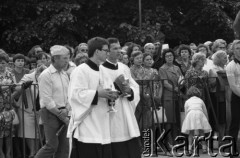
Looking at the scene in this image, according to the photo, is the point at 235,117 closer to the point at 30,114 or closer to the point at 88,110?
the point at 88,110

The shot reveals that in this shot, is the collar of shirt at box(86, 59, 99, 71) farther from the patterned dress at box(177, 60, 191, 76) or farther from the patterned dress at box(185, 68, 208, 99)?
the patterned dress at box(177, 60, 191, 76)

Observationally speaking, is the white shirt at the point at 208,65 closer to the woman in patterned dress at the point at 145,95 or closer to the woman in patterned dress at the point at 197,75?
the woman in patterned dress at the point at 197,75

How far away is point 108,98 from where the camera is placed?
9219 mm

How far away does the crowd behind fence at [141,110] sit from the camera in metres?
12.2

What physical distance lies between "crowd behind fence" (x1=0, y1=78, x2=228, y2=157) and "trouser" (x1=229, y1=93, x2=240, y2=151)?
106 cm

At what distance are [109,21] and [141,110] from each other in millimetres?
11433

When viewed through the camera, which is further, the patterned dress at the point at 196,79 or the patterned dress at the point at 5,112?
the patterned dress at the point at 196,79

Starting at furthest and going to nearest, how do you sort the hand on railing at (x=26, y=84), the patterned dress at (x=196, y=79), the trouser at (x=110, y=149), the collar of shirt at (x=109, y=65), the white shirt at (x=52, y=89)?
1. the patterned dress at (x=196, y=79)
2. the hand on railing at (x=26, y=84)
3. the white shirt at (x=52, y=89)
4. the collar of shirt at (x=109, y=65)
5. the trouser at (x=110, y=149)

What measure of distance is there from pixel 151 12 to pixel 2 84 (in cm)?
1245

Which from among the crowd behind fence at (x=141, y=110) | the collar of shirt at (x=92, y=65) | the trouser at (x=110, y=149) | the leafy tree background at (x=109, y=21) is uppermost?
the leafy tree background at (x=109, y=21)

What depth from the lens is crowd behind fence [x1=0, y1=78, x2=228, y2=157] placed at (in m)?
12.2

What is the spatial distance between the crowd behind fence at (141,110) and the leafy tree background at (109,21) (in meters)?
7.84

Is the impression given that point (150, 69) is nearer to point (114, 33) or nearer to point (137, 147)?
point (137, 147)

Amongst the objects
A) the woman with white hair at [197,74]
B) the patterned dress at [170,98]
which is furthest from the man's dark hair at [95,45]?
the woman with white hair at [197,74]
